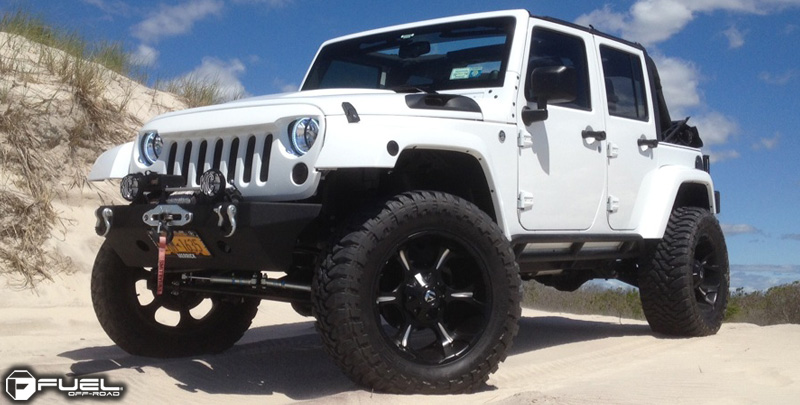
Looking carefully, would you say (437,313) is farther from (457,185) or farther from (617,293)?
(617,293)

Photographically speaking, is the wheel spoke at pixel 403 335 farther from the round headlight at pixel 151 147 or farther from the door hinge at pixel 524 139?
the round headlight at pixel 151 147

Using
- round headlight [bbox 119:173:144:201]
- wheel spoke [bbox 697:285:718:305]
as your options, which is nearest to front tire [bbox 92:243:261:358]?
round headlight [bbox 119:173:144:201]

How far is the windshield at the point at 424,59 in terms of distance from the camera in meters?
5.27

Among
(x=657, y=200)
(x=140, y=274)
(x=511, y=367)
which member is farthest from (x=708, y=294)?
(x=140, y=274)

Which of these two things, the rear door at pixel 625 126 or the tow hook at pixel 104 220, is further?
the rear door at pixel 625 126

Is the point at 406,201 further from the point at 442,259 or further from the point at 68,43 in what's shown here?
the point at 68,43


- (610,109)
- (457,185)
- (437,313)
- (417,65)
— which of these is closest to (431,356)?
(437,313)

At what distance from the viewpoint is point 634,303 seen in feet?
37.5

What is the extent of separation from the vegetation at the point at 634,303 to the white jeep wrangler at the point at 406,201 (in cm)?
446

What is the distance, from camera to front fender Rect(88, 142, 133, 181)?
16.5ft

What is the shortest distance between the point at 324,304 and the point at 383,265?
1.10 feet

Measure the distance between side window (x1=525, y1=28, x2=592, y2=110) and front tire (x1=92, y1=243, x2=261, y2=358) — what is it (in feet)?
7.79

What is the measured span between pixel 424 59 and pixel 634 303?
6.89 m

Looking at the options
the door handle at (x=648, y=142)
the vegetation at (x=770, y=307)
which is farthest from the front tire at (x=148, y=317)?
the vegetation at (x=770, y=307)
